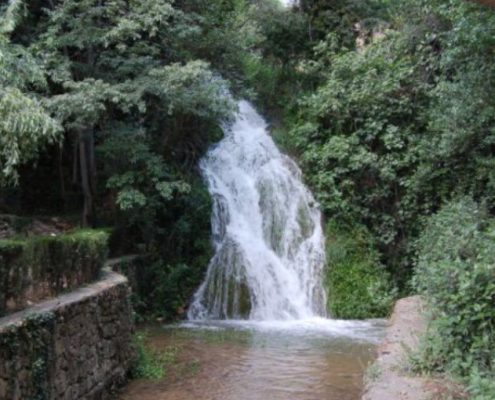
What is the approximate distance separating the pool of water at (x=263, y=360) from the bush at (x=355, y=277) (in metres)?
0.66

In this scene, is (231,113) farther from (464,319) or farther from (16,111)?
(464,319)

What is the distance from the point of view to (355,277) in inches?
488

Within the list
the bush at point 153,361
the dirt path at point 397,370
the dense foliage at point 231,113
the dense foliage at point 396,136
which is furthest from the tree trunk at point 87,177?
the dirt path at point 397,370

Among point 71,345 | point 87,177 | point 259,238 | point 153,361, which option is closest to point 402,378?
point 71,345

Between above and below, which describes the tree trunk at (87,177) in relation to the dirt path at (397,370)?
above

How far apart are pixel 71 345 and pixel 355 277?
25.4ft

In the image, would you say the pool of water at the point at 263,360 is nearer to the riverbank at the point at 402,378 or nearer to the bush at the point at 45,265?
the riverbank at the point at 402,378

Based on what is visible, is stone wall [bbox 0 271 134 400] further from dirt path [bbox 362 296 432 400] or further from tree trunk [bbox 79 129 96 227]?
tree trunk [bbox 79 129 96 227]

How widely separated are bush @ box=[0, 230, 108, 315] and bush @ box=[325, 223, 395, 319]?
5.97 m

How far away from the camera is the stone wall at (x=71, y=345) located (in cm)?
474

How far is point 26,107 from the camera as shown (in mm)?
6988

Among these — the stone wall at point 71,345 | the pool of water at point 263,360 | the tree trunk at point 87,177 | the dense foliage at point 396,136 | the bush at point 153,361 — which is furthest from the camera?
the tree trunk at point 87,177

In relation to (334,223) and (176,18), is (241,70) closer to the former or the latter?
(176,18)

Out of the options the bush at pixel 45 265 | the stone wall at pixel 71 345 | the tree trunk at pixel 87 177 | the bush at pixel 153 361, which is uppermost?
the tree trunk at pixel 87 177
